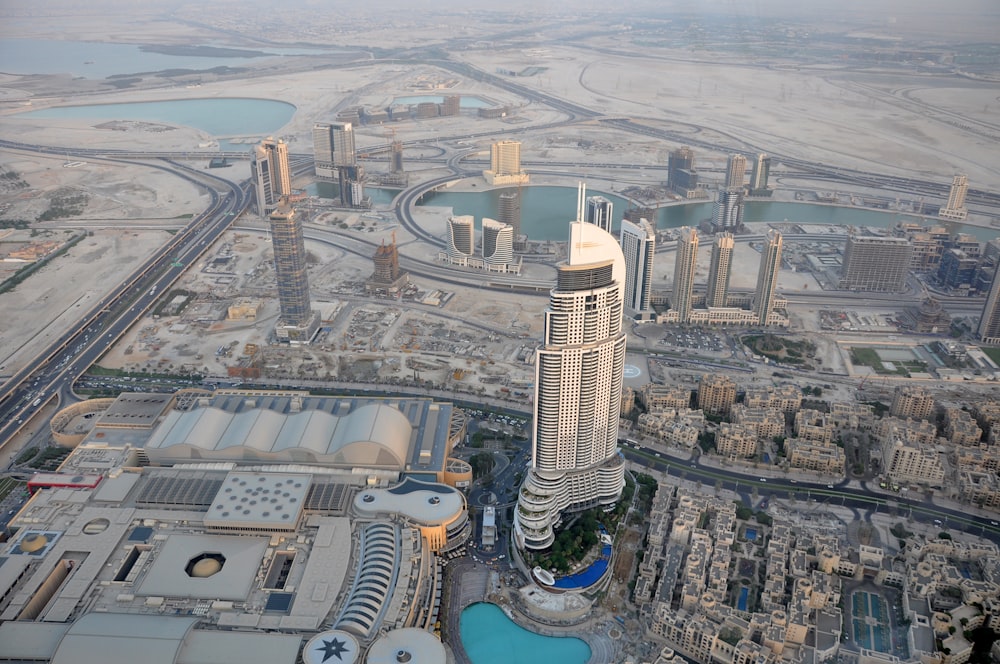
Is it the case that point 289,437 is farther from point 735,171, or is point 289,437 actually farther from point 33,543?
point 735,171

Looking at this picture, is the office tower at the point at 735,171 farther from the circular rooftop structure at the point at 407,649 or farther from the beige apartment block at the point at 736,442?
the circular rooftop structure at the point at 407,649

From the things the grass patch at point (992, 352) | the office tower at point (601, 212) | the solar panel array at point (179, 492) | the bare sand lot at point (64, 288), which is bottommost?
the bare sand lot at point (64, 288)

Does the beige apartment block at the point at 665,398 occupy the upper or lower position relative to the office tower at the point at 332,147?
lower

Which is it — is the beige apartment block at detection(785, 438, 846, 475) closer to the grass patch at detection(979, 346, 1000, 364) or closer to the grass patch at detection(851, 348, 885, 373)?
the grass patch at detection(851, 348, 885, 373)

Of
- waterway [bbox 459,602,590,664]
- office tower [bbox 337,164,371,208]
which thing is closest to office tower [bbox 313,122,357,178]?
office tower [bbox 337,164,371,208]

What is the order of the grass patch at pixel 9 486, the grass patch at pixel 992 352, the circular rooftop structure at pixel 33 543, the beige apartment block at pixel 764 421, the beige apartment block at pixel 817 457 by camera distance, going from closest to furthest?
1. the circular rooftop structure at pixel 33 543
2. the grass patch at pixel 9 486
3. the beige apartment block at pixel 817 457
4. the beige apartment block at pixel 764 421
5. the grass patch at pixel 992 352

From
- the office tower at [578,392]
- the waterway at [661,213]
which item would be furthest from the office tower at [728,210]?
the office tower at [578,392]

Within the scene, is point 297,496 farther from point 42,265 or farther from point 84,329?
point 42,265
